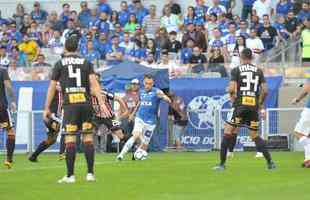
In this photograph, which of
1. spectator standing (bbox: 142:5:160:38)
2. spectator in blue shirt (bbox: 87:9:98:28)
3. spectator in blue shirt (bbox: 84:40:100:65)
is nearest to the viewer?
spectator in blue shirt (bbox: 84:40:100:65)

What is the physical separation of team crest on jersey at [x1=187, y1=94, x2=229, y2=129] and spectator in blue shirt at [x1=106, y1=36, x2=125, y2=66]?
126 inches

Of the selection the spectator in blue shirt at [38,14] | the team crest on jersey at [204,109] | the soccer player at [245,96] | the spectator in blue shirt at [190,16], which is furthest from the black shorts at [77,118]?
the spectator in blue shirt at [38,14]

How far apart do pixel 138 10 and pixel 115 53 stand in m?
3.69

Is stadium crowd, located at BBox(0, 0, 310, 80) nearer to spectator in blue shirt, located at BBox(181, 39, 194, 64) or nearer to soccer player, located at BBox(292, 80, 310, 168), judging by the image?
spectator in blue shirt, located at BBox(181, 39, 194, 64)

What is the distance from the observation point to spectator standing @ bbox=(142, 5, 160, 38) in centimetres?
3155

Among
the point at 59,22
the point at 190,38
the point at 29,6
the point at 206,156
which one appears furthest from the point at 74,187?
the point at 29,6

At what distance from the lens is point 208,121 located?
25406 millimetres

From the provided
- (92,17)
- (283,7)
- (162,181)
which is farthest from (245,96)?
(92,17)

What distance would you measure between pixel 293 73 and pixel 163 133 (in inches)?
167

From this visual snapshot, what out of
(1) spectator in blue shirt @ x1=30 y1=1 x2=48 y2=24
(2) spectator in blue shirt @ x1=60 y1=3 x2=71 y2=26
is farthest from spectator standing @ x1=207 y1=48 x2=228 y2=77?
(1) spectator in blue shirt @ x1=30 y1=1 x2=48 y2=24

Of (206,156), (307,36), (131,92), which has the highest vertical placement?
(307,36)

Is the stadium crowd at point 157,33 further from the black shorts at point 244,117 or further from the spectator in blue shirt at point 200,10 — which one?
the black shorts at point 244,117

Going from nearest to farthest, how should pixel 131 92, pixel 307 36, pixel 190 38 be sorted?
pixel 131 92 < pixel 307 36 < pixel 190 38

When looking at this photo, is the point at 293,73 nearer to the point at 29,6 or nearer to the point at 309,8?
the point at 309,8
